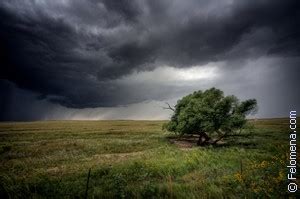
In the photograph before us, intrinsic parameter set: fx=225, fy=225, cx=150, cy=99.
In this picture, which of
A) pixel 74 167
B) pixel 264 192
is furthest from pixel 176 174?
pixel 74 167

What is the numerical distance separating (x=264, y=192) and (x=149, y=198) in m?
4.77

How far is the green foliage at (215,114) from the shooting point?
3444cm

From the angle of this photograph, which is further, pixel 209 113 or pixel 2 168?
pixel 209 113

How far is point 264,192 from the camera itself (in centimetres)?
912

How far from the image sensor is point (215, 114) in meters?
35.8

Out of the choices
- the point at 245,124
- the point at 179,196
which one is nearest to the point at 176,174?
the point at 179,196

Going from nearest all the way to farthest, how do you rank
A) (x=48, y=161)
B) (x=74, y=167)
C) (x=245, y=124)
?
(x=74, y=167), (x=48, y=161), (x=245, y=124)

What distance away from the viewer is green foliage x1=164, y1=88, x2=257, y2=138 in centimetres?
3444

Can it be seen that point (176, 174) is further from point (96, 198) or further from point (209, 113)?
point (209, 113)

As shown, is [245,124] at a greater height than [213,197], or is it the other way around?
[245,124]

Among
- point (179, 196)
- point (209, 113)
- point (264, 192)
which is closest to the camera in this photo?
point (264, 192)

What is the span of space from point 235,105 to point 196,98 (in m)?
10.2

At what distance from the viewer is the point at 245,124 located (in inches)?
1332

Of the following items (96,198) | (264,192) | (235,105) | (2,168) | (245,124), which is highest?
(235,105)
